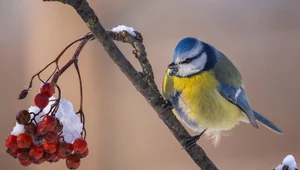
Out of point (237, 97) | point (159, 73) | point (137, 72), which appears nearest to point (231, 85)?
point (237, 97)

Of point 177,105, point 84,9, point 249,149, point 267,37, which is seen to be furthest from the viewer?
point 267,37

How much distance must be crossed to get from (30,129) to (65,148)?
0.16ft

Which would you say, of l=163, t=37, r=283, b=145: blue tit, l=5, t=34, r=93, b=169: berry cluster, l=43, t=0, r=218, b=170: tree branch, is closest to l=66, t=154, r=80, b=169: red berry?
l=5, t=34, r=93, b=169: berry cluster

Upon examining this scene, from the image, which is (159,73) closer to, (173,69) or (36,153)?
(173,69)

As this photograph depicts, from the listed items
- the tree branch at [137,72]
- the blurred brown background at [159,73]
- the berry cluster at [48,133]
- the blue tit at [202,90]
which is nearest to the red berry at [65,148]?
the berry cluster at [48,133]

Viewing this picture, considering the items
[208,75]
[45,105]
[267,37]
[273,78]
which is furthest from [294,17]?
[45,105]

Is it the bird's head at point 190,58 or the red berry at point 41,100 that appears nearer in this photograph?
the red berry at point 41,100

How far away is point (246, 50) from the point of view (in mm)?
2369

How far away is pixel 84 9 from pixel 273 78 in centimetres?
193

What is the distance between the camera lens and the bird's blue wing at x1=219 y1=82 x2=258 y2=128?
3.38 feet

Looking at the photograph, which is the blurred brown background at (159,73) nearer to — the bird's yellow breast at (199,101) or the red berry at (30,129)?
the bird's yellow breast at (199,101)

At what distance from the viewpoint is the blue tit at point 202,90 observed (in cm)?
98

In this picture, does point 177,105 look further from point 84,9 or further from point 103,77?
point 103,77

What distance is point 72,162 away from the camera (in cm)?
60
